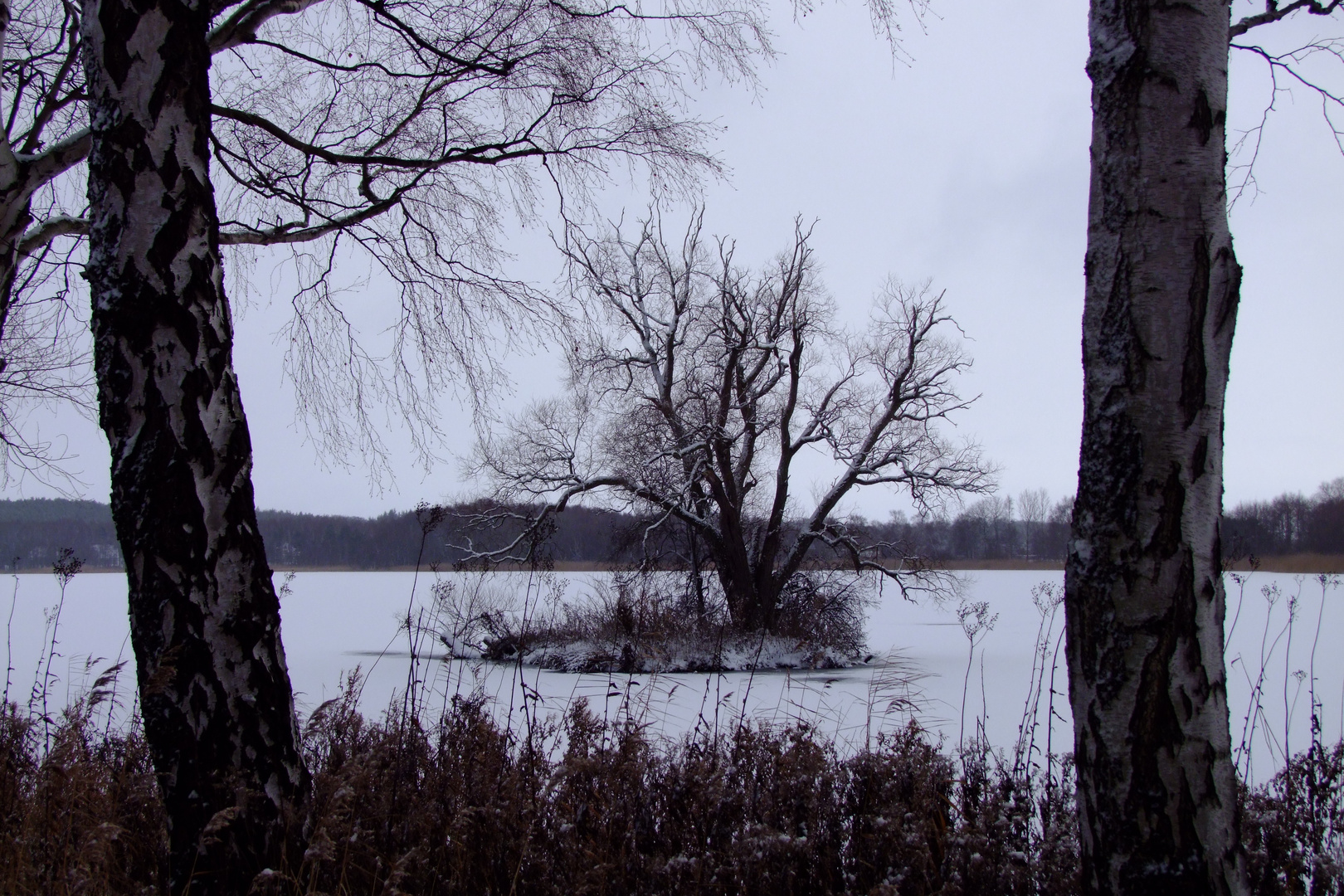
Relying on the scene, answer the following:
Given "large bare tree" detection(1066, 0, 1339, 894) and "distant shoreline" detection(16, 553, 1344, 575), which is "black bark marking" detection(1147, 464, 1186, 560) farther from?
"distant shoreline" detection(16, 553, 1344, 575)

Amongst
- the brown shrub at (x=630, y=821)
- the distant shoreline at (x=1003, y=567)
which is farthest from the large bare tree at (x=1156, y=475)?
the distant shoreline at (x=1003, y=567)

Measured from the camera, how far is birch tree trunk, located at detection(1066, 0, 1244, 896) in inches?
83.2

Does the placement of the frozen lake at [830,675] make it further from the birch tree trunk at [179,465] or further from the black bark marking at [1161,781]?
the black bark marking at [1161,781]

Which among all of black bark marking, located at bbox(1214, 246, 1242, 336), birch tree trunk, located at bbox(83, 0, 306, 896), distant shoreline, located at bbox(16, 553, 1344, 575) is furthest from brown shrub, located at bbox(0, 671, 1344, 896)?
distant shoreline, located at bbox(16, 553, 1344, 575)

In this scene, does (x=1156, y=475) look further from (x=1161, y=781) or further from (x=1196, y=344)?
(x=1161, y=781)

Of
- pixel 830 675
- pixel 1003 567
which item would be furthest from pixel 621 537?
pixel 1003 567

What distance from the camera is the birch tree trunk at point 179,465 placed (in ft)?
8.83

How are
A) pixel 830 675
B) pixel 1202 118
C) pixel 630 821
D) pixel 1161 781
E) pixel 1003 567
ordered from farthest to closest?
pixel 1003 567 < pixel 830 675 < pixel 630 821 < pixel 1202 118 < pixel 1161 781

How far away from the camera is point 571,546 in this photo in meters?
27.8

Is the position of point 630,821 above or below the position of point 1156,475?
below

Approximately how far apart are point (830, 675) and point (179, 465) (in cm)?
1238

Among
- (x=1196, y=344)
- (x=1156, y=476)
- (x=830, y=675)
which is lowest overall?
(x=830, y=675)

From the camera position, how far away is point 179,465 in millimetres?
2711

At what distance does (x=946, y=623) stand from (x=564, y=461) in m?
12.2
